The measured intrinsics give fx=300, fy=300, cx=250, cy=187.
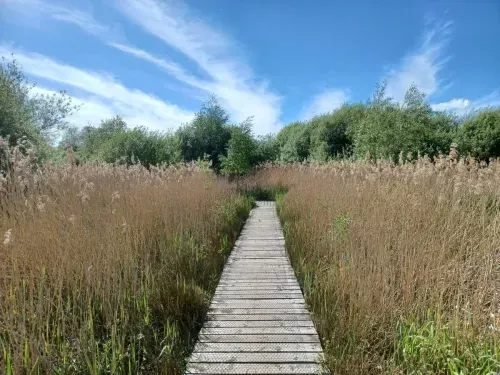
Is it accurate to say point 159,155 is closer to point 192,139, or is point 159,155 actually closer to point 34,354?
point 192,139

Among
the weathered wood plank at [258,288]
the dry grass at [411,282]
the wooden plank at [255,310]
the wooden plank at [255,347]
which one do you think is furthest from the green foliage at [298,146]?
the wooden plank at [255,347]

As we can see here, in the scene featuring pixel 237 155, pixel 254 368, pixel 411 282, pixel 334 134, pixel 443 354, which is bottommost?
pixel 254 368

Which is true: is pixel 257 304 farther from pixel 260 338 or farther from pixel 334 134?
pixel 334 134

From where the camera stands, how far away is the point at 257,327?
8.37 ft

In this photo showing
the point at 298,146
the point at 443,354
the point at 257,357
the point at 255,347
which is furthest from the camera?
the point at 298,146

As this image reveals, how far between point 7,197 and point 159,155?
39.5 ft

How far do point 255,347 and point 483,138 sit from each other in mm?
19865

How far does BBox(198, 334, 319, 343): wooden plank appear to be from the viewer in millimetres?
2352

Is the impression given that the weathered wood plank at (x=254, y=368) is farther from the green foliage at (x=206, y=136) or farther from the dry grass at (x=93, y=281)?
the green foliage at (x=206, y=136)

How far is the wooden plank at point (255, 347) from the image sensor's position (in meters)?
2.22

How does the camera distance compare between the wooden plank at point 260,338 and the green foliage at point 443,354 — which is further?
the wooden plank at point 260,338

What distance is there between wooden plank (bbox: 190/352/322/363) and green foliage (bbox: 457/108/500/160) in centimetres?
1812

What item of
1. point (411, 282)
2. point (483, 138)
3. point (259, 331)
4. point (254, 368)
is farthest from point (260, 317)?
point (483, 138)

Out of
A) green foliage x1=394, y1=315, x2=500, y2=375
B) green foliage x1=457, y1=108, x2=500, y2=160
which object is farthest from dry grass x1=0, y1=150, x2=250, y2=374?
green foliage x1=457, y1=108, x2=500, y2=160
